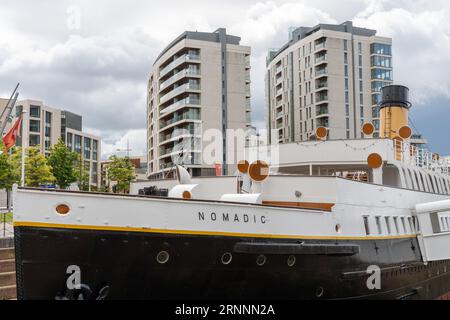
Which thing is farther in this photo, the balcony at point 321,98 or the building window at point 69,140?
the building window at point 69,140

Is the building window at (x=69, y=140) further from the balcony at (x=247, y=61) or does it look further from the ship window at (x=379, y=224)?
the ship window at (x=379, y=224)

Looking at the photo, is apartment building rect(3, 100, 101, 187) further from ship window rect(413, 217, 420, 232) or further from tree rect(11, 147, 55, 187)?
ship window rect(413, 217, 420, 232)

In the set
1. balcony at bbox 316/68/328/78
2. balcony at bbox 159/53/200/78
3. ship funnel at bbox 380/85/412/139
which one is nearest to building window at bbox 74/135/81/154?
balcony at bbox 159/53/200/78

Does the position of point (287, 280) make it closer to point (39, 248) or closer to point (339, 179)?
point (339, 179)

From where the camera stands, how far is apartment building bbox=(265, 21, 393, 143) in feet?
222

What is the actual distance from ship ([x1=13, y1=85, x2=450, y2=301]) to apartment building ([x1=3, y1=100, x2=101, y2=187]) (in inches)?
2477

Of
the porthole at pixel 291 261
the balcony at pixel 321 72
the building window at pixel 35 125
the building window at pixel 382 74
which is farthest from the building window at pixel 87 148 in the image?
the porthole at pixel 291 261

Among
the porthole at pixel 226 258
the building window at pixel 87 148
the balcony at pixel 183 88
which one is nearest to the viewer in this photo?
the porthole at pixel 226 258

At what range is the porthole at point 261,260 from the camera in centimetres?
1052

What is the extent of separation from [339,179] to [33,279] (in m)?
7.39

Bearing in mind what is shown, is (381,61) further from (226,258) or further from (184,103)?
(226,258)

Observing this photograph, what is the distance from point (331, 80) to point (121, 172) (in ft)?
100

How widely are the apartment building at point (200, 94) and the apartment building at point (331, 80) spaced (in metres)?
9.37

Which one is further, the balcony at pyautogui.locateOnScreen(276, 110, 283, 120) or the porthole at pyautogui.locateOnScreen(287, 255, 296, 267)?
the balcony at pyautogui.locateOnScreen(276, 110, 283, 120)
